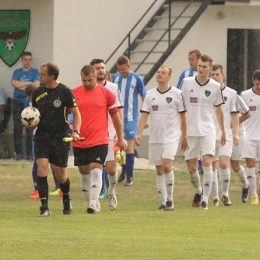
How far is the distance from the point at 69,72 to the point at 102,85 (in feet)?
32.0

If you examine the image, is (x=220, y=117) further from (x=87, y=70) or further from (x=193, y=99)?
(x=87, y=70)

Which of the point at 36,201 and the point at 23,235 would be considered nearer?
the point at 23,235

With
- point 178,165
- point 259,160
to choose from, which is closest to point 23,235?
point 259,160

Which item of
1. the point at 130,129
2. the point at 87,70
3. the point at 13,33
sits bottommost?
the point at 130,129

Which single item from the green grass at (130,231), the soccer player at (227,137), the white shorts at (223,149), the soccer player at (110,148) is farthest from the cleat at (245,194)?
the soccer player at (110,148)

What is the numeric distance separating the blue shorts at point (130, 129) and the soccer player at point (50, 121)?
617 cm

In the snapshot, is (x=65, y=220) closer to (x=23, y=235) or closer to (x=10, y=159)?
(x=23, y=235)

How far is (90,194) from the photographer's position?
15.0m

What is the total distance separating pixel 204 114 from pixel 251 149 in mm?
2141

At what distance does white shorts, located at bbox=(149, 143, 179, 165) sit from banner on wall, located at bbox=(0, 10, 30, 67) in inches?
411

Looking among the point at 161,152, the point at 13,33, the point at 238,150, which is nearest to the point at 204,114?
the point at 161,152

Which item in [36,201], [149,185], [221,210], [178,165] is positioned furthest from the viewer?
[178,165]

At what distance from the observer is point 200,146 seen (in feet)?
54.4

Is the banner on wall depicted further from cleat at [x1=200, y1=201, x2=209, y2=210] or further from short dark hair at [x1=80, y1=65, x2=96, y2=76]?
short dark hair at [x1=80, y1=65, x2=96, y2=76]
